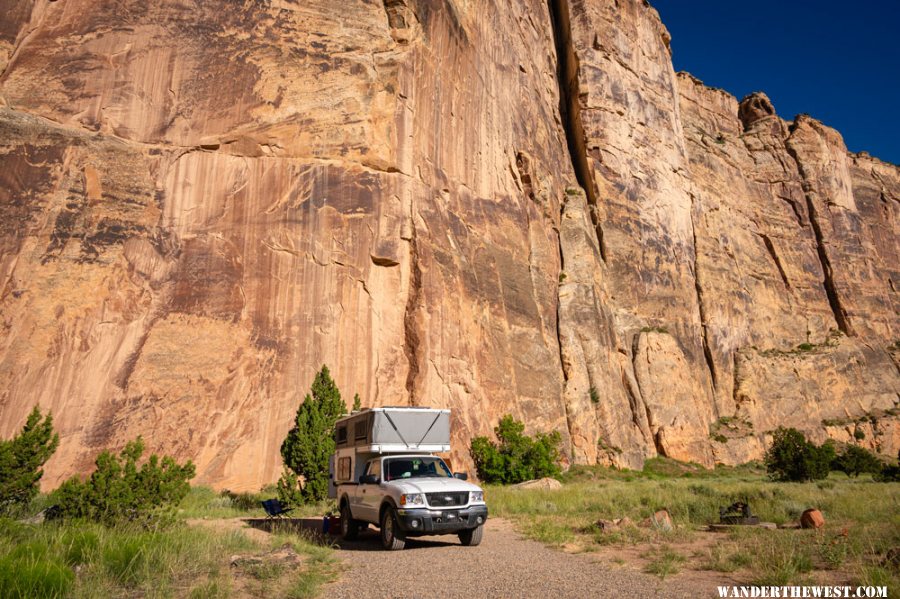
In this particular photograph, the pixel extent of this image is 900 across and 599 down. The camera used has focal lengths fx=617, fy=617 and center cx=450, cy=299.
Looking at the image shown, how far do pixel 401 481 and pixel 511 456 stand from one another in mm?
15284

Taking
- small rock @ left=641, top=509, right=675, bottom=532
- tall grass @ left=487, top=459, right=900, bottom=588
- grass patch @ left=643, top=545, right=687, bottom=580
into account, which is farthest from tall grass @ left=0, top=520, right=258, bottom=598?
small rock @ left=641, top=509, right=675, bottom=532

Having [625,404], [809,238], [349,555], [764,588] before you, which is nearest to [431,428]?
[349,555]

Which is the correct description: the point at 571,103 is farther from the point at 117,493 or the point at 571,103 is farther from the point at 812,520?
the point at 117,493

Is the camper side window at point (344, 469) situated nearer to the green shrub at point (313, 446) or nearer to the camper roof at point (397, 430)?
the camper roof at point (397, 430)

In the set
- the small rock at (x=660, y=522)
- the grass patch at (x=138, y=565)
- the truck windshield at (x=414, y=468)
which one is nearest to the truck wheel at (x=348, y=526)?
the truck windshield at (x=414, y=468)

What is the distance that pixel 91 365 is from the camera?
2031cm

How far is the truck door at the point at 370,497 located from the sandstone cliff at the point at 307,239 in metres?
9.86

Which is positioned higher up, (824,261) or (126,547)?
(824,261)

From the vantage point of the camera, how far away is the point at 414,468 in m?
12.2

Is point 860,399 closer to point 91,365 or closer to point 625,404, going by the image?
point 625,404

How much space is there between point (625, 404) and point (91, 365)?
3071cm

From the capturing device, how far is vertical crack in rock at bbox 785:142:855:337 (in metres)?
58.7

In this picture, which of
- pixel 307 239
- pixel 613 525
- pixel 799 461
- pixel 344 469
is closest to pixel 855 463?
pixel 799 461

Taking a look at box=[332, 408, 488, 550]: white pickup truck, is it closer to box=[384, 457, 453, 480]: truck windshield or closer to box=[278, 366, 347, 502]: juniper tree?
box=[384, 457, 453, 480]: truck windshield
